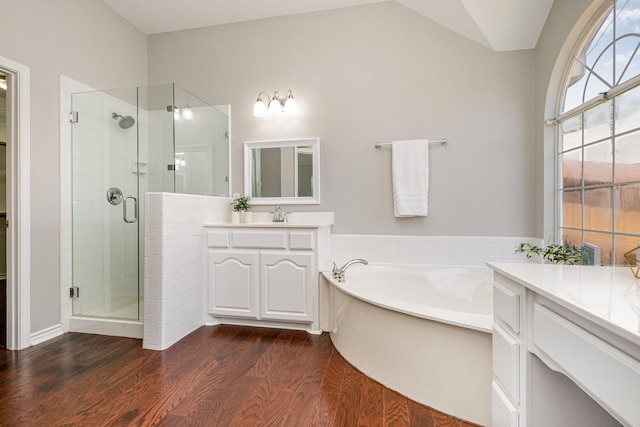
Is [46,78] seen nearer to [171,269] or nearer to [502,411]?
[171,269]

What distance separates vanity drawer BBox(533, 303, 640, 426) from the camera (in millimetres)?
620

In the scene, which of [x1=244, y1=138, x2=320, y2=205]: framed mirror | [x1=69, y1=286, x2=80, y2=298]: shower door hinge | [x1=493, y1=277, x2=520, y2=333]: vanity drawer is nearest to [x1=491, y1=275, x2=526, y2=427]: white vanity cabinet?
[x1=493, y1=277, x2=520, y2=333]: vanity drawer

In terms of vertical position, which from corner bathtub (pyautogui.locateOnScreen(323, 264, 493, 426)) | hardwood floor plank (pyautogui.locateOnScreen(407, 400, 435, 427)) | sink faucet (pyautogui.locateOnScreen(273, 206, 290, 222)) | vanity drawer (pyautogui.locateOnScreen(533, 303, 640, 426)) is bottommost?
hardwood floor plank (pyautogui.locateOnScreen(407, 400, 435, 427))

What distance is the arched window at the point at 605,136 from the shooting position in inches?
65.4

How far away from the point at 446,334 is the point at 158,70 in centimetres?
366

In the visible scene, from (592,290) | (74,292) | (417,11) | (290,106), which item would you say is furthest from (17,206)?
(417,11)

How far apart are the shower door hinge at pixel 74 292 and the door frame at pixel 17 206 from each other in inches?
13.1

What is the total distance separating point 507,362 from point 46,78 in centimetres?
334

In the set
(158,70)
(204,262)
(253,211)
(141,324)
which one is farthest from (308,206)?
(158,70)

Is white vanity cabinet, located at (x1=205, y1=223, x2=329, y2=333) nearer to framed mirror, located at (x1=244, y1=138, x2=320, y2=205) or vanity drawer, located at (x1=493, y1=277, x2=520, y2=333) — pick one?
framed mirror, located at (x1=244, y1=138, x2=320, y2=205)

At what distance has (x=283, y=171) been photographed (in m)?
3.14

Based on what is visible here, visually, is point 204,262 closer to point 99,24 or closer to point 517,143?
point 99,24

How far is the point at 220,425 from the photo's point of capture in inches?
57.6

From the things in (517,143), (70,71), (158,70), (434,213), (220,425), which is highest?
(158,70)
